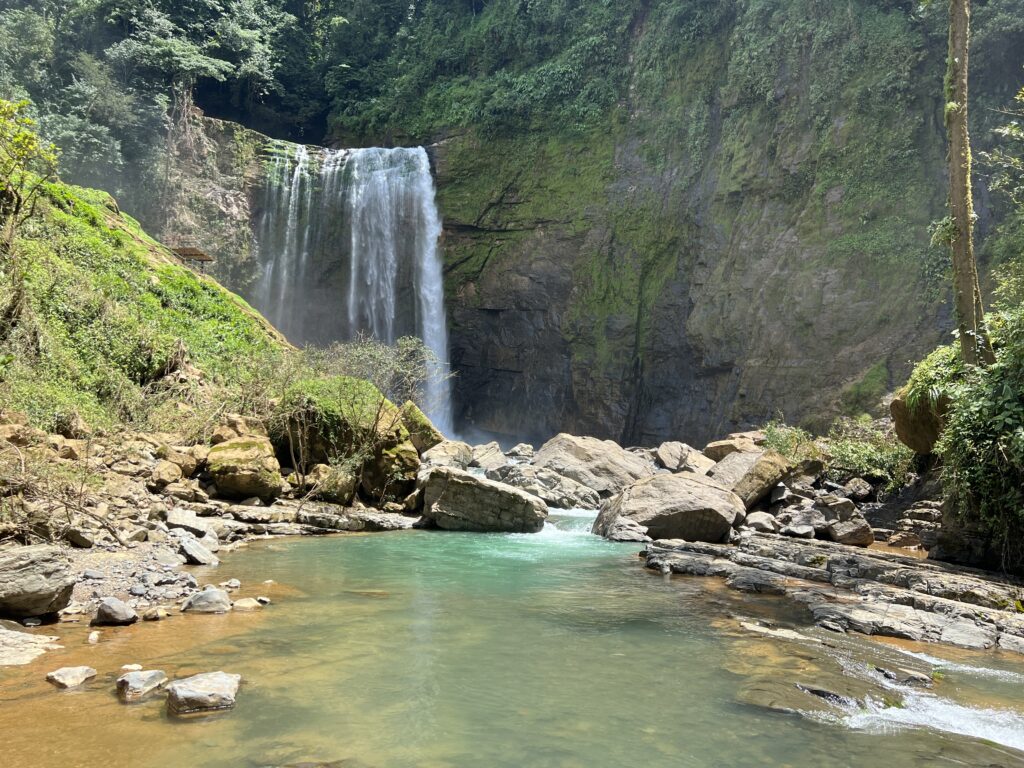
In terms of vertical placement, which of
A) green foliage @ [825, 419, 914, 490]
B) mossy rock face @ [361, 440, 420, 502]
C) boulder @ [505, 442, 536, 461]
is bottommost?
mossy rock face @ [361, 440, 420, 502]

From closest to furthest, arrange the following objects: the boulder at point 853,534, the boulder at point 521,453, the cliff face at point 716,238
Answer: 1. the boulder at point 853,534
2. the cliff face at point 716,238
3. the boulder at point 521,453

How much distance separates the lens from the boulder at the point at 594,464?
1883 centimetres

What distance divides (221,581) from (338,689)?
145 inches

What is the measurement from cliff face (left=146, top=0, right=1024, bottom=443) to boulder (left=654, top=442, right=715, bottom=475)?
187 inches

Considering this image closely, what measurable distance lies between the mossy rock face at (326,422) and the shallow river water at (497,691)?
6.60m

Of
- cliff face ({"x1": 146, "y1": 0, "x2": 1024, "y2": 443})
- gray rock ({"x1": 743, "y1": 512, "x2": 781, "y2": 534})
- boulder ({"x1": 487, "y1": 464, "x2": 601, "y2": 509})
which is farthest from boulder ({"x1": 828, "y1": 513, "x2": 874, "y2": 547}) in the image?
cliff face ({"x1": 146, "y1": 0, "x2": 1024, "y2": 443})

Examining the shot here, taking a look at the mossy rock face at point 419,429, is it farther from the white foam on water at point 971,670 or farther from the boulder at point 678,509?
the white foam on water at point 971,670

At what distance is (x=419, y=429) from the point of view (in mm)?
18938

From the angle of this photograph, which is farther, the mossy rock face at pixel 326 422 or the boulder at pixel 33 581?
the mossy rock face at pixel 326 422

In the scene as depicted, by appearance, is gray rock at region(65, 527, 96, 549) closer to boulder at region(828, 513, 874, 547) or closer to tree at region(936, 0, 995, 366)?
boulder at region(828, 513, 874, 547)

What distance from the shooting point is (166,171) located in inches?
1212

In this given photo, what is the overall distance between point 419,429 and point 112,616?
41.9 feet

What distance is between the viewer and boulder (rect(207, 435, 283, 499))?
1280 cm

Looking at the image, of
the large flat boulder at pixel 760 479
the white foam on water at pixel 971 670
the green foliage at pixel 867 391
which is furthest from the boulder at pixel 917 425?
the green foliage at pixel 867 391
